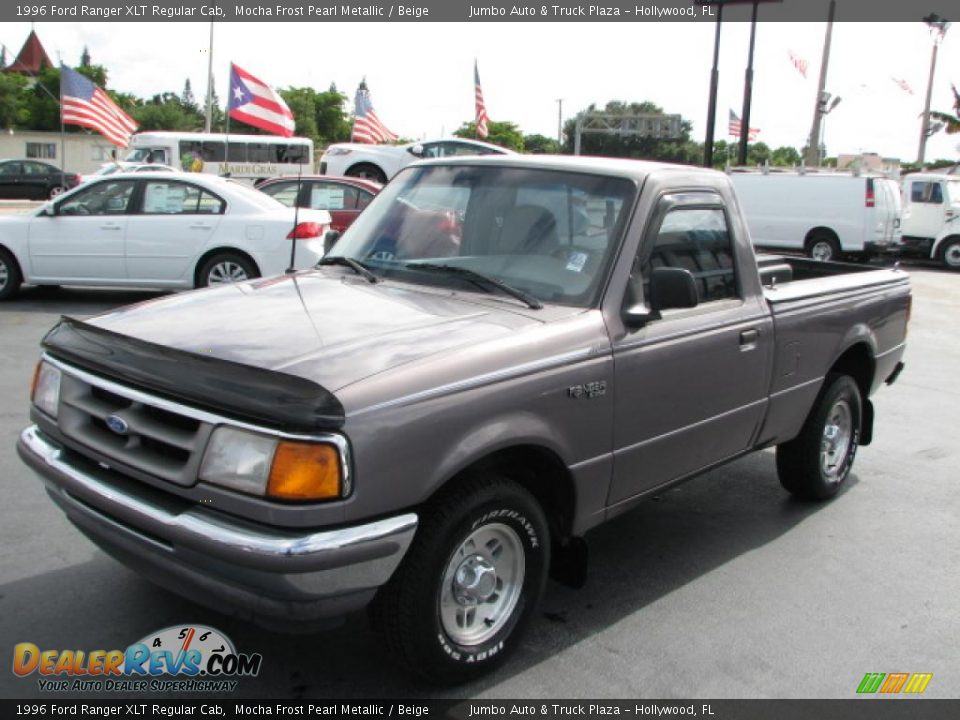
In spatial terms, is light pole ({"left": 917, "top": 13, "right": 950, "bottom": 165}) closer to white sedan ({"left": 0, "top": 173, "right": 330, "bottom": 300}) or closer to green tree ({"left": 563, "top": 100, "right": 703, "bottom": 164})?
green tree ({"left": 563, "top": 100, "right": 703, "bottom": 164})

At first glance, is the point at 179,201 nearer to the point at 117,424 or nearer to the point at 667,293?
the point at 117,424

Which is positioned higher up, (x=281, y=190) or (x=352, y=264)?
(x=281, y=190)

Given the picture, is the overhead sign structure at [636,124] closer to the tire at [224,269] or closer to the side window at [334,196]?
the side window at [334,196]

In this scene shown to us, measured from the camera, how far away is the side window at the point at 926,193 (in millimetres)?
24109

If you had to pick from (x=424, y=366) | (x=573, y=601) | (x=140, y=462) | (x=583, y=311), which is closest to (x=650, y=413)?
(x=583, y=311)

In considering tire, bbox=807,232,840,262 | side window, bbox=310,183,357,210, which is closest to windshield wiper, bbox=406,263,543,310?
side window, bbox=310,183,357,210

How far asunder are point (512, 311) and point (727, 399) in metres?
1.29

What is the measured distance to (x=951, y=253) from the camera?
75.0 ft

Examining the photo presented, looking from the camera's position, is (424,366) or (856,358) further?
(856,358)

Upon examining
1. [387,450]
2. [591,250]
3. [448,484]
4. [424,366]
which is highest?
[591,250]

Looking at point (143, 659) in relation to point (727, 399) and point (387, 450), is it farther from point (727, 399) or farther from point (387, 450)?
point (727, 399)

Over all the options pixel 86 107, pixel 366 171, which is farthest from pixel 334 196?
pixel 366 171

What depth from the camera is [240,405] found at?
2.66 meters

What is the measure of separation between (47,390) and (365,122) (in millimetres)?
26211
